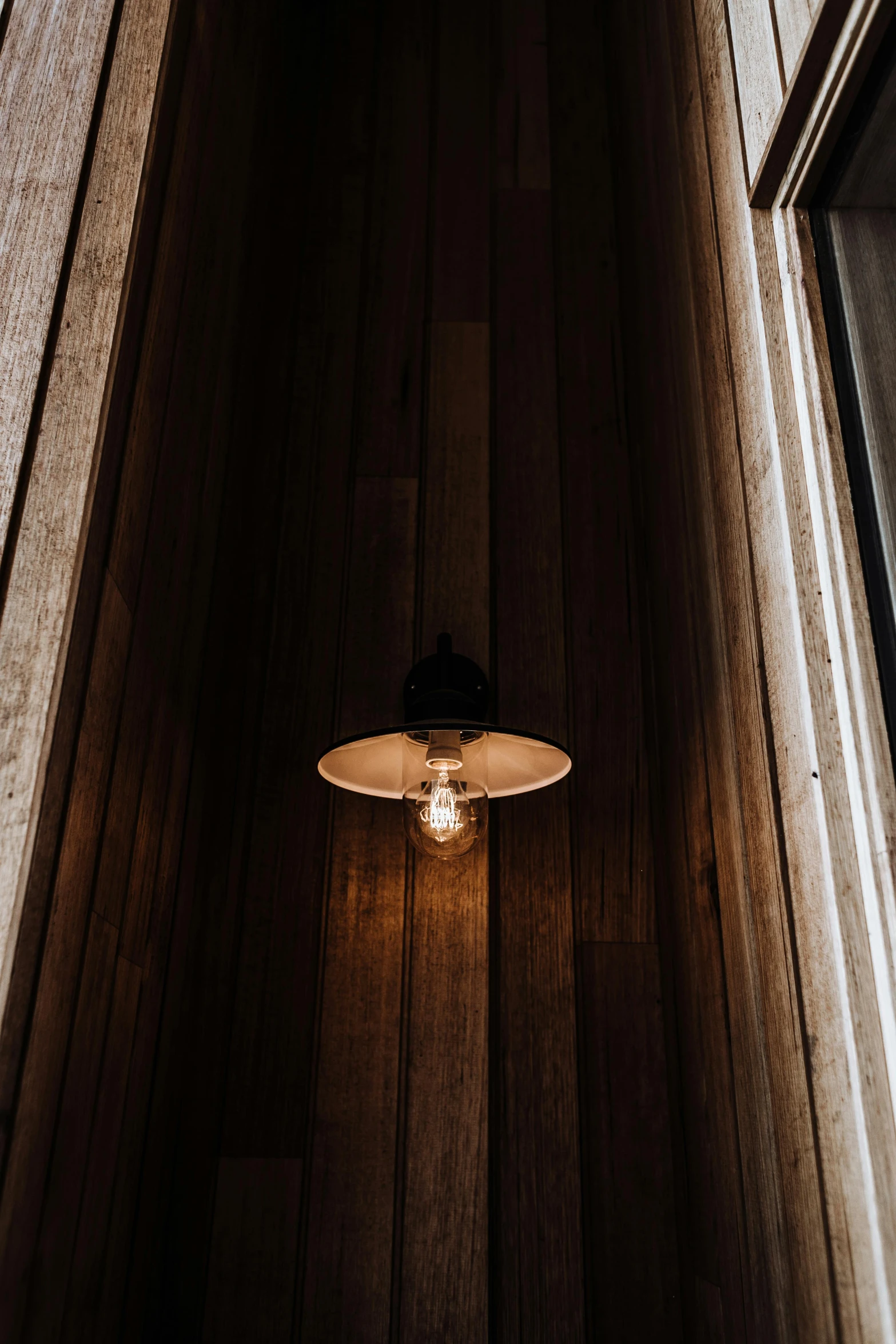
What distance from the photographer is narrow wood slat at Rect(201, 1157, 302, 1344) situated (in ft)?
4.65

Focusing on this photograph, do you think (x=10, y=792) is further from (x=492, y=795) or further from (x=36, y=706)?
(x=492, y=795)

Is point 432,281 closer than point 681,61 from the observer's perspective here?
No

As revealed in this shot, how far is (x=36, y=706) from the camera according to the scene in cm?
106

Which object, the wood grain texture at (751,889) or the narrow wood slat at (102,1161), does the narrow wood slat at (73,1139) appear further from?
the wood grain texture at (751,889)

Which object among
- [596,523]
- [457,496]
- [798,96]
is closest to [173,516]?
[457,496]

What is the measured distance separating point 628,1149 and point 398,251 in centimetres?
195

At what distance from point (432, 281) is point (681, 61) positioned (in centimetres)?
67

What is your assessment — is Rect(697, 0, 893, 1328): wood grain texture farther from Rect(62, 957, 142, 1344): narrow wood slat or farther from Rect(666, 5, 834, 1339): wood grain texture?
Rect(62, 957, 142, 1344): narrow wood slat

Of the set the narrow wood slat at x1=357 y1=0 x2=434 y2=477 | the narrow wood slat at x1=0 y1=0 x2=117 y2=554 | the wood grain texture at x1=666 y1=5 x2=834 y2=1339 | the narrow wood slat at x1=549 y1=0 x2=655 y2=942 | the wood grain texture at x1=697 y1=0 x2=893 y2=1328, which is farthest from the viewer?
the narrow wood slat at x1=357 y1=0 x2=434 y2=477

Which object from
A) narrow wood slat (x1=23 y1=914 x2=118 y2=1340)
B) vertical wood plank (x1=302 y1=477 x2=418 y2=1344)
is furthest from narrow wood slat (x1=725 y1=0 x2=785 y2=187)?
narrow wood slat (x1=23 y1=914 x2=118 y2=1340)

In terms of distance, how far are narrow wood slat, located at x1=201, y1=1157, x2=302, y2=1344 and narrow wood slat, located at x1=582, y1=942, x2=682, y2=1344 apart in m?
→ 0.49

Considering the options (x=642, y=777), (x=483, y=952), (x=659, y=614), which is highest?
(x=659, y=614)

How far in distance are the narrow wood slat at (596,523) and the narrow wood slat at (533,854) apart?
0.12 ft

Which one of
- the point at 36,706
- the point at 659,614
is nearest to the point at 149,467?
the point at 36,706
